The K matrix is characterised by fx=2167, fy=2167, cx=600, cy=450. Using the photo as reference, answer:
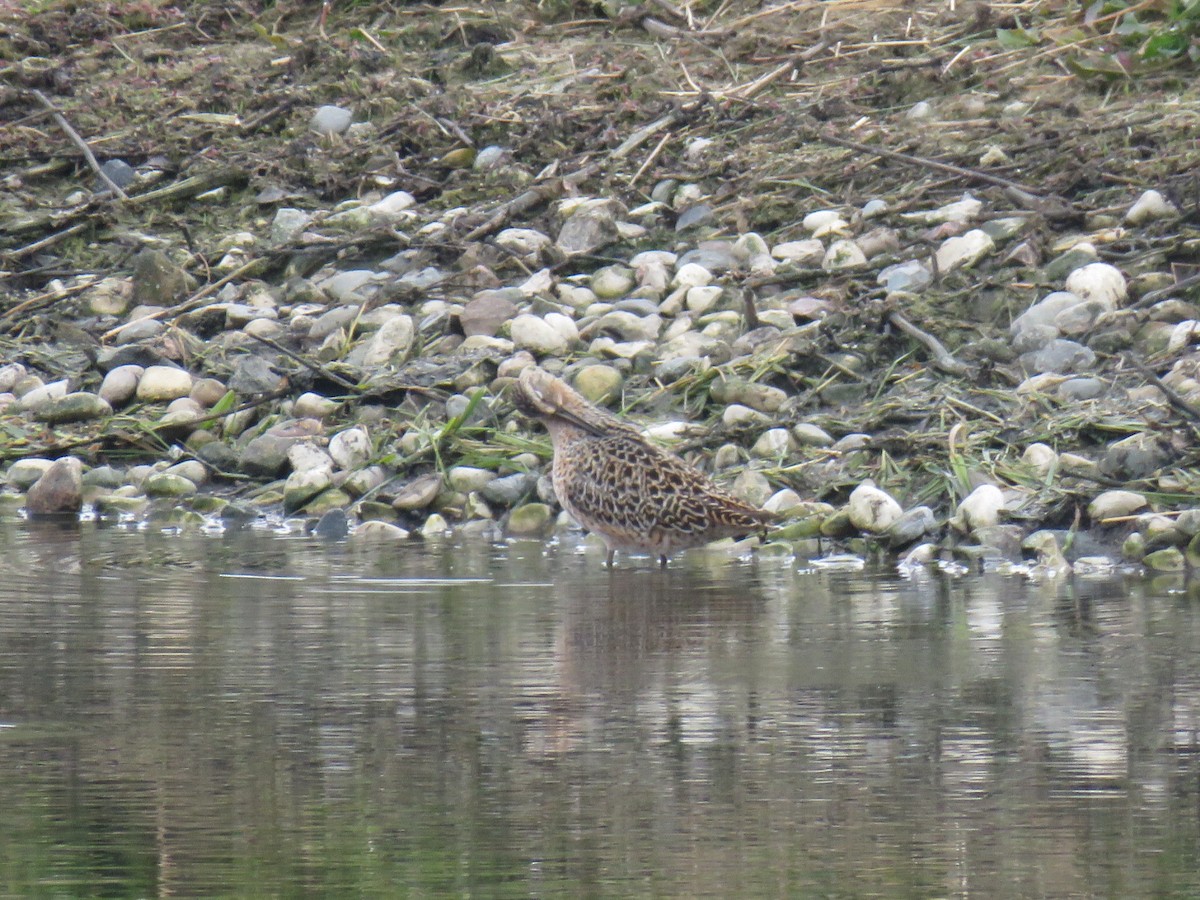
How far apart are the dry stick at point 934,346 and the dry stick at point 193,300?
3616 millimetres

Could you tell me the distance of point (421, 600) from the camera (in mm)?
6660

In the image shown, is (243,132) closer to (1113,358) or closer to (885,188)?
(885,188)

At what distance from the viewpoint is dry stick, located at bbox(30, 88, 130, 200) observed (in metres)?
12.4

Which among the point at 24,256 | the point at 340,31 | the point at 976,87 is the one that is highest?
the point at 340,31

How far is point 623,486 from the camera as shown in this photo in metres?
7.65

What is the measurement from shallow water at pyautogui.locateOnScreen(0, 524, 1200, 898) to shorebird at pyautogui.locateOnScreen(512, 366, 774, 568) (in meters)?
0.28

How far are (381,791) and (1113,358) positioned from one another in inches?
202

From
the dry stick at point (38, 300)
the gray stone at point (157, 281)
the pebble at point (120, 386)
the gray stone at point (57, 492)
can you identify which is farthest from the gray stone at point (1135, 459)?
the dry stick at point (38, 300)

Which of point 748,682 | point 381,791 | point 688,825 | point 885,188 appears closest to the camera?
point 688,825

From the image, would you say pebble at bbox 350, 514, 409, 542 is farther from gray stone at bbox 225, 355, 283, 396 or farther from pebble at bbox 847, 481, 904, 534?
pebble at bbox 847, 481, 904, 534

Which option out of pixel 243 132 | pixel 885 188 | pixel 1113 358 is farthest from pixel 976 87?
pixel 243 132

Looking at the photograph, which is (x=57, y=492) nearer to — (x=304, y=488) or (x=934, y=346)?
(x=304, y=488)

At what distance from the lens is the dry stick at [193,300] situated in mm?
10586

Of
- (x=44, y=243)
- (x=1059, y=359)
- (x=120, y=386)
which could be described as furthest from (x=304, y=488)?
(x=44, y=243)
